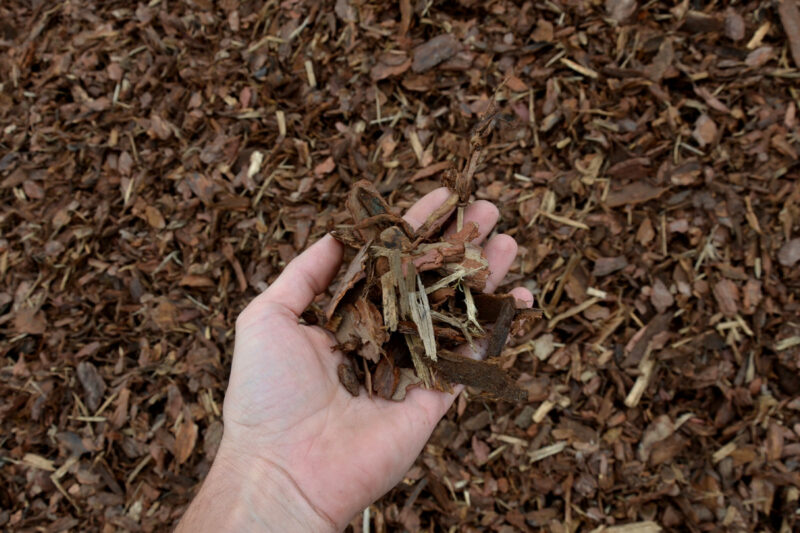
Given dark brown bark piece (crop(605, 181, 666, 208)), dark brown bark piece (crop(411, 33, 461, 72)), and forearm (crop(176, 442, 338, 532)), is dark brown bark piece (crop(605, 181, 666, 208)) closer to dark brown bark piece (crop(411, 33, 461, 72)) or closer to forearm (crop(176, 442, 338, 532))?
dark brown bark piece (crop(411, 33, 461, 72))

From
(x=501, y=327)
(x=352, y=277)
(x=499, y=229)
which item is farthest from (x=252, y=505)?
(x=499, y=229)

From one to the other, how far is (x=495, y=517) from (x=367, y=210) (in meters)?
1.56

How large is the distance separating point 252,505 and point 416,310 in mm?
825

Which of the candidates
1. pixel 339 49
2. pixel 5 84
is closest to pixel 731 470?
pixel 339 49

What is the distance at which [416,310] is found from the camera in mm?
1905

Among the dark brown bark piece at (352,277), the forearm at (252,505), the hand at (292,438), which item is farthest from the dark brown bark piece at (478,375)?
the forearm at (252,505)

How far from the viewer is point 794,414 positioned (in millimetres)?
2533

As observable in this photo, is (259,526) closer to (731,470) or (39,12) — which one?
(731,470)

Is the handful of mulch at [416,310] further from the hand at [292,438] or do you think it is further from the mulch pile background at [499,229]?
the mulch pile background at [499,229]

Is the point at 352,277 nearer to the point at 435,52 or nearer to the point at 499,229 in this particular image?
the point at 499,229

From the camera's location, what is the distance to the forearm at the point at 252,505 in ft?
5.78

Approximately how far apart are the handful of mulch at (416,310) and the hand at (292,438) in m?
0.11

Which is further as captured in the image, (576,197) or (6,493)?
(6,493)

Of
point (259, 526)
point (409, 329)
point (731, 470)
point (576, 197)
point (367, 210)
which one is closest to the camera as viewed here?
point (259, 526)
